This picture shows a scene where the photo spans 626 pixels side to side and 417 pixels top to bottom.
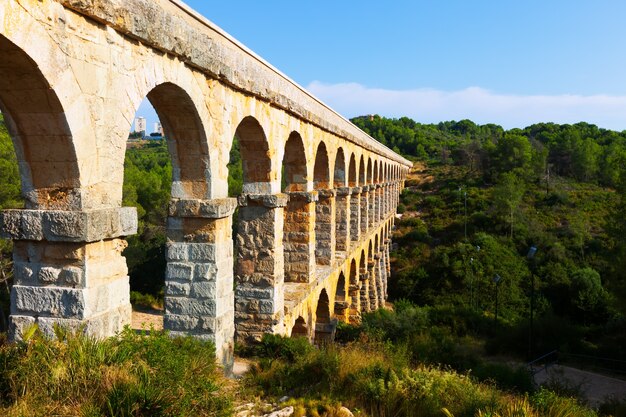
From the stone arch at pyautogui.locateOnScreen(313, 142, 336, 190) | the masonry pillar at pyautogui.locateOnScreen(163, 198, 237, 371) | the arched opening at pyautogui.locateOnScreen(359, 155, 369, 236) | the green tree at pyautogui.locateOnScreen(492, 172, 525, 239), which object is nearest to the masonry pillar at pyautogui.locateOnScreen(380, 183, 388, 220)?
the arched opening at pyautogui.locateOnScreen(359, 155, 369, 236)

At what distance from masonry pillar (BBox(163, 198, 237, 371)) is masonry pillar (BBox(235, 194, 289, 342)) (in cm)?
158

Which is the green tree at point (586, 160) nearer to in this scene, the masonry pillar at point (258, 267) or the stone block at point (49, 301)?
the masonry pillar at point (258, 267)

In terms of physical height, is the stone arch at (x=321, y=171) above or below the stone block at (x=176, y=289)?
above

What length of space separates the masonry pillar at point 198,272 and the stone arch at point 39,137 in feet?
6.31

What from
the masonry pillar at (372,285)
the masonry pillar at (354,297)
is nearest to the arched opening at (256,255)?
the masonry pillar at (354,297)

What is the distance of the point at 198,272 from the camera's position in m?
5.43

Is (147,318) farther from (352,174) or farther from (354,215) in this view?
(352,174)

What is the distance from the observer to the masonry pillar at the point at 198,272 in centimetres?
534

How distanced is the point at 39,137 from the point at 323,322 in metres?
9.14

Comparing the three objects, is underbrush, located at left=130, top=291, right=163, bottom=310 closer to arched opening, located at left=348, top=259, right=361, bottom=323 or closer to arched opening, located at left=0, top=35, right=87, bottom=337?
arched opening, located at left=348, top=259, right=361, bottom=323

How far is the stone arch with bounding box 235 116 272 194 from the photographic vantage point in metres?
6.73


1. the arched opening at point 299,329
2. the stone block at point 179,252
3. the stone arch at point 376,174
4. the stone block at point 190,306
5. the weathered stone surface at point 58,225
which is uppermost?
the stone arch at point 376,174

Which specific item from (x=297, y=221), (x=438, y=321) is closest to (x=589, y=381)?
(x=438, y=321)

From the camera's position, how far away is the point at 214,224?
5430 millimetres
